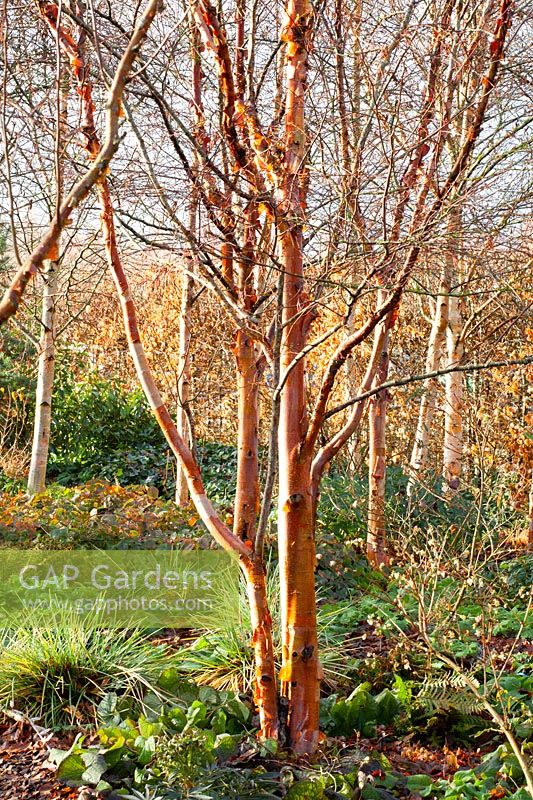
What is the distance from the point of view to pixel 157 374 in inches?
419

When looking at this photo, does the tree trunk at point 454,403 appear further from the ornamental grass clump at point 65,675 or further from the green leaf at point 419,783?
the green leaf at point 419,783

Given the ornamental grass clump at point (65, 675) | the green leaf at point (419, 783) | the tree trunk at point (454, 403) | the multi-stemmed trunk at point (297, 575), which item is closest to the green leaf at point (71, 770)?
the ornamental grass clump at point (65, 675)

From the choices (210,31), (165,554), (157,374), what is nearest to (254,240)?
(210,31)

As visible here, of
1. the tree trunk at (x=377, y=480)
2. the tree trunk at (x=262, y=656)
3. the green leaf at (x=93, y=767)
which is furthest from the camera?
the tree trunk at (x=377, y=480)

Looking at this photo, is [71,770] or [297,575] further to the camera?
[297,575]

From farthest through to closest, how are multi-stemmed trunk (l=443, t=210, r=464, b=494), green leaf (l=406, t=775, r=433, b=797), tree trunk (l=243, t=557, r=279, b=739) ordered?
multi-stemmed trunk (l=443, t=210, r=464, b=494)
tree trunk (l=243, t=557, r=279, b=739)
green leaf (l=406, t=775, r=433, b=797)

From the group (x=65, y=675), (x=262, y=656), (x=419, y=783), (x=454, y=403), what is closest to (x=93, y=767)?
(x=262, y=656)

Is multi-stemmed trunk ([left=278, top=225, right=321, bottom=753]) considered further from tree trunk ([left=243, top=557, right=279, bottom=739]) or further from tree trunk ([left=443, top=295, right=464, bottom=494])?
tree trunk ([left=443, top=295, right=464, bottom=494])

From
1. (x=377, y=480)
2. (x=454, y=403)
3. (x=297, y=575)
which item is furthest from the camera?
(x=454, y=403)


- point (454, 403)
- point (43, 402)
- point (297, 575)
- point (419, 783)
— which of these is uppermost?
point (43, 402)

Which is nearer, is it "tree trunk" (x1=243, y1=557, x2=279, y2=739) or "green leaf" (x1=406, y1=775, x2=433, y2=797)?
"green leaf" (x1=406, y1=775, x2=433, y2=797)

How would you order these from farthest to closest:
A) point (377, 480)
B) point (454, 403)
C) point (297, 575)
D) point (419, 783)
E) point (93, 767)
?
point (454, 403) < point (377, 480) < point (297, 575) < point (419, 783) < point (93, 767)

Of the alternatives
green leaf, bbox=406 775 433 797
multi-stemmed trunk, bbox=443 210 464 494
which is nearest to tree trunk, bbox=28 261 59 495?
multi-stemmed trunk, bbox=443 210 464 494

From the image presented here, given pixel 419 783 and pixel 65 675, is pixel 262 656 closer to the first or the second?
pixel 419 783
